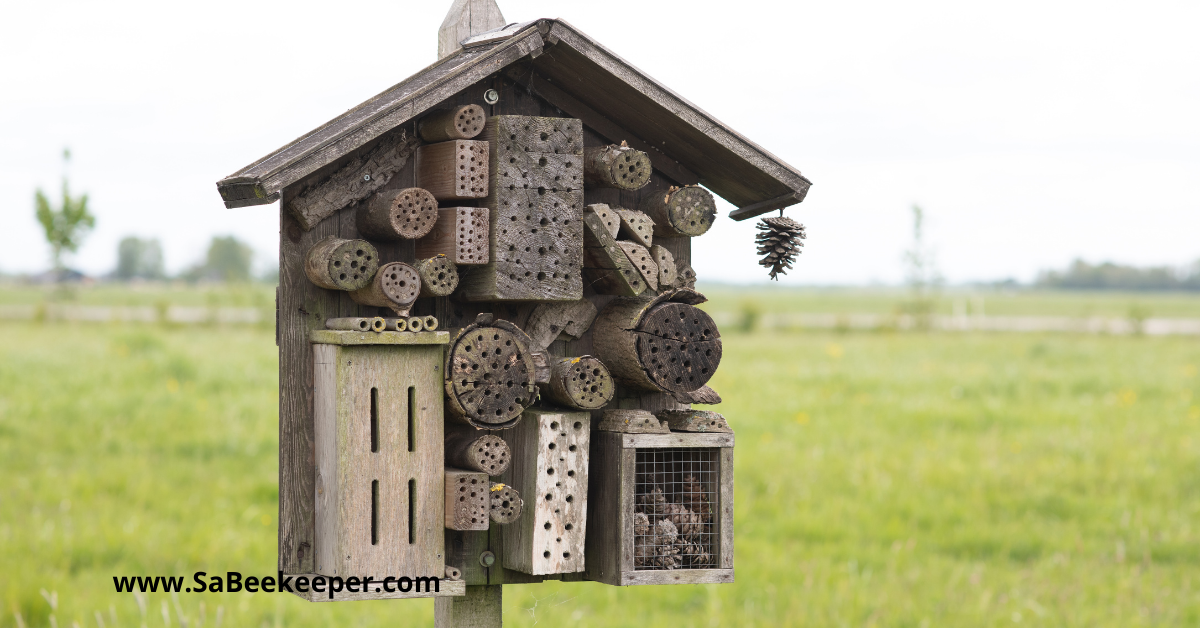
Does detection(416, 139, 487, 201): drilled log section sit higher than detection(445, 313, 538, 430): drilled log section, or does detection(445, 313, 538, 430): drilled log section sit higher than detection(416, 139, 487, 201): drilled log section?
detection(416, 139, 487, 201): drilled log section

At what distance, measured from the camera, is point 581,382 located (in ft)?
9.45

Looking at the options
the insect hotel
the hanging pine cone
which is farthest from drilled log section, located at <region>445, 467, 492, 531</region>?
the hanging pine cone

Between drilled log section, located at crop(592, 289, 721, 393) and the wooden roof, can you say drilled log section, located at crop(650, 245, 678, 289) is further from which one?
the wooden roof

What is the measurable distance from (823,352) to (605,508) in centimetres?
1589

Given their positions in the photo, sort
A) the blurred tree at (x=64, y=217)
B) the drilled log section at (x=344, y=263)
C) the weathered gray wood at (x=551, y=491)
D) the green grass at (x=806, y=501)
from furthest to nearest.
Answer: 1. the blurred tree at (x=64, y=217)
2. the green grass at (x=806, y=501)
3. the weathered gray wood at (x=551, y=491)
4. the drilled log section at (x=344, y=263)

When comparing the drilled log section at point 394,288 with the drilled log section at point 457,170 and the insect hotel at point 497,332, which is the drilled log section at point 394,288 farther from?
the drilled log section at point 457,170

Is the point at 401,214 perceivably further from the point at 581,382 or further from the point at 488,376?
the point at 581,382

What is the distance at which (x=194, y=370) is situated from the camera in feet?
38.3

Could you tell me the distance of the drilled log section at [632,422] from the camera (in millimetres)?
2947

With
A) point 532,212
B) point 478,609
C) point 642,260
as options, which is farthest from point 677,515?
point 532,212

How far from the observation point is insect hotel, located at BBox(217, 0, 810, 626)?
2.68 metres

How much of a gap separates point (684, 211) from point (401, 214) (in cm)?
89

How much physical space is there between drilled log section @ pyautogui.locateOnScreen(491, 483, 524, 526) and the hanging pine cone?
1.09m

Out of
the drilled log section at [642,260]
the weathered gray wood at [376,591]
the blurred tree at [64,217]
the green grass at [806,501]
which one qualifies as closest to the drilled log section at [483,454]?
the weathered gray wood at [376,591]
